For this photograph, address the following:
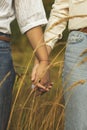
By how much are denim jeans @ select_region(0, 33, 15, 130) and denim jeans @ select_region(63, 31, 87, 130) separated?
0.54 feet

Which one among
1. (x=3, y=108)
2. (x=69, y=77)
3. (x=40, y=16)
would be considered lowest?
(x=3, y=108)

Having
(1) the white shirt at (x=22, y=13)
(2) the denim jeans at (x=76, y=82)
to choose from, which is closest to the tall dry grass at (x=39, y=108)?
(2) the denim jeans at (x=76, y=82)

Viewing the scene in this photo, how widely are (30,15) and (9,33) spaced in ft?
0.38

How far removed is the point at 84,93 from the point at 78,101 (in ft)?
0.11

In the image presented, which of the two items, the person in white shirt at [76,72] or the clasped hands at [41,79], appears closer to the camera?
the person in white shirt at [76,72]

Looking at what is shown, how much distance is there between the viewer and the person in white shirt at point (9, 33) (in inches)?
58.2

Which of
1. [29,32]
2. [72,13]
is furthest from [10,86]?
[72,13]

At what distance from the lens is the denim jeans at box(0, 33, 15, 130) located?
1.48 meters

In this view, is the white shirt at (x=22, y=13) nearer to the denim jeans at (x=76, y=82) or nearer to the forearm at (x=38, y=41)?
the forearm at (x=38, y=41)

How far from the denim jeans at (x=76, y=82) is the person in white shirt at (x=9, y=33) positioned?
0.30 ft

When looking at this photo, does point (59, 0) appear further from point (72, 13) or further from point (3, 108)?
point (3, 108)

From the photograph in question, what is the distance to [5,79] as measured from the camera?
1.49 meters

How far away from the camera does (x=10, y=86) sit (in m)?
1.53

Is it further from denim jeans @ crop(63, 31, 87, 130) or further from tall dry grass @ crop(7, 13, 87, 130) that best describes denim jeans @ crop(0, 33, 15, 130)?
denim jeans @ crop(63, 31, 87, 130)
